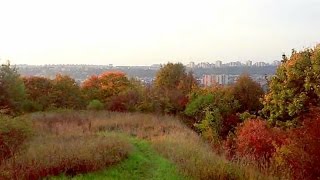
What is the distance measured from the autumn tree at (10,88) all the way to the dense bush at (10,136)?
811 inches

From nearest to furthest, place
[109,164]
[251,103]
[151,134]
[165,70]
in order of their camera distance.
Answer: [109,164]
[151,134]
[251,103]
[165,70]

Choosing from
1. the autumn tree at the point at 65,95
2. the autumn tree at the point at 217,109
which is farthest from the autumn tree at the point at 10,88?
the autumn tree at the point at 217,109

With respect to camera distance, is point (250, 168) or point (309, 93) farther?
point (309, 93)

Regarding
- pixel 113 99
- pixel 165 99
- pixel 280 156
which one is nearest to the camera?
pixel 280 156

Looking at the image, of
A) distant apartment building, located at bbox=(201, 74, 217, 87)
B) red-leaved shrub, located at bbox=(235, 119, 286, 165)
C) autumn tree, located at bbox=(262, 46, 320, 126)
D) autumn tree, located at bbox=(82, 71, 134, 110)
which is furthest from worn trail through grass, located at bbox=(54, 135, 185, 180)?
distant apartment building, located at bbox=(201, 74, 217, 87)

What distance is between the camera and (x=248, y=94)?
135 ft

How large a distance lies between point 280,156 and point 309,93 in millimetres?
10485

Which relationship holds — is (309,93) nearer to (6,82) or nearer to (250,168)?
(250,168)

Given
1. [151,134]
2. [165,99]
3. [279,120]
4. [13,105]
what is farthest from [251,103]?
[13,105]

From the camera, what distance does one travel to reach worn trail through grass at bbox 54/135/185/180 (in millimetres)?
13094

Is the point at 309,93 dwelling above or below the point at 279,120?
above

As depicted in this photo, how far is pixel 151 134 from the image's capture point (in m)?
23.9

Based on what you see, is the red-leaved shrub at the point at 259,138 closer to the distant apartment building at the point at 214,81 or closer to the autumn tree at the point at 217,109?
the autumn tree at the point at 217,109

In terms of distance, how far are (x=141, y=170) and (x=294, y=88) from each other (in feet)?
51.4
